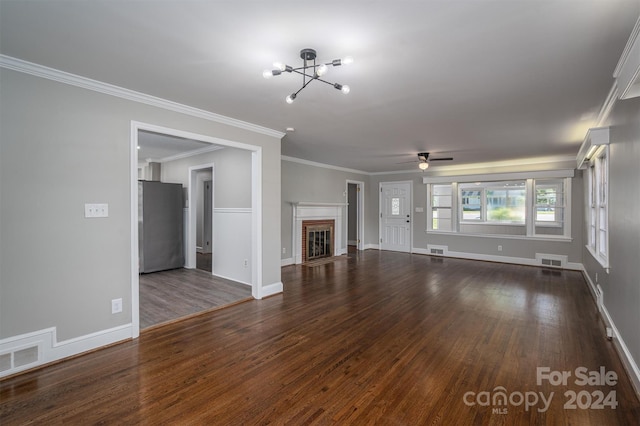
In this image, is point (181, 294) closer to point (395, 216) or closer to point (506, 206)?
point (395, 216)

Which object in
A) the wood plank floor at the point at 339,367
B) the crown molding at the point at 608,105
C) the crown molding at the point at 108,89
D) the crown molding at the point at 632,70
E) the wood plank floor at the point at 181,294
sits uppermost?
the crown molding at the point at 108,89

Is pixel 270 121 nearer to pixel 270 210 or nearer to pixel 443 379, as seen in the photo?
pixel 270 210

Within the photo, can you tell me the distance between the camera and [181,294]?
14.5ft

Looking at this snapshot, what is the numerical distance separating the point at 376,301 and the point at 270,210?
204cm

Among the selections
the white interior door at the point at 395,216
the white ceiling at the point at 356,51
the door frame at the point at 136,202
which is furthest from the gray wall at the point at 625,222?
the white interior door at the point at 395,216

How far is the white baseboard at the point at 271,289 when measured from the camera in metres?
4.30

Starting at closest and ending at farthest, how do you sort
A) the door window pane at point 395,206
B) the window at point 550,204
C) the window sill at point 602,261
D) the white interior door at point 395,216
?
the window sill at point 602,261
the window at point 550,204
the white interior door at point 395,216
the door window pane at point 395,206

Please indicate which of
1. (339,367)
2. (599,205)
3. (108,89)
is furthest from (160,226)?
(599,205)


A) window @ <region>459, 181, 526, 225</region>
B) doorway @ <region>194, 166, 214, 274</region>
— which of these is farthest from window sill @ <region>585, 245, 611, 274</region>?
A: doorway @ <region>194, 166, 214, 274</region>

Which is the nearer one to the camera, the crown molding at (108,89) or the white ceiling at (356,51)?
the white ceiling at (356,51)

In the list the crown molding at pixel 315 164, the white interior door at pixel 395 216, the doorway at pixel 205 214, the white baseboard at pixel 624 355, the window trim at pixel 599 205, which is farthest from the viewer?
the white interior door at pixel 395 216

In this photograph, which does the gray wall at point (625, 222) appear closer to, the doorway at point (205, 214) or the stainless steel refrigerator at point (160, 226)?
the stainless steel refrigerator at point (160, 226)

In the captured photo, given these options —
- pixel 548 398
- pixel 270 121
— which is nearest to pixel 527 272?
pixel 548 398

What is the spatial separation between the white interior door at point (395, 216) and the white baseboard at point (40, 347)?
24.3 ft
